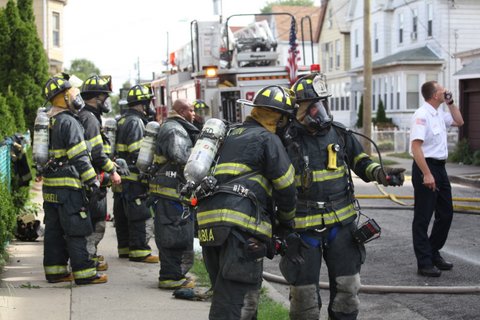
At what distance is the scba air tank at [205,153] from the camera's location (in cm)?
543

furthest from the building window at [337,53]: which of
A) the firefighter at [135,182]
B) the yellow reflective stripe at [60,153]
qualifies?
the yellow reflective stripe at [60,153]

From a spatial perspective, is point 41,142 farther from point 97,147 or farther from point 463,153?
point 463,153

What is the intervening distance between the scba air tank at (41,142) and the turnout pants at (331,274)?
3129mm

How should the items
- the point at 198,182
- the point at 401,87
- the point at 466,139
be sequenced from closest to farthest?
the point at 198,182, the point at 466,139, the point at 401,87

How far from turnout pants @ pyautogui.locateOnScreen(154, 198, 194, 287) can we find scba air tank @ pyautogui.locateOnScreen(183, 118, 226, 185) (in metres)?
2.53

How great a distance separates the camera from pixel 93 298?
754 cm

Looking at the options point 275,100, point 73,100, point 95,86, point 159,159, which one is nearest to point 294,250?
point 275,100

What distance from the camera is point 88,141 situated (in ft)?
27.3

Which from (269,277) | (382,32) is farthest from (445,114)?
(382,32)

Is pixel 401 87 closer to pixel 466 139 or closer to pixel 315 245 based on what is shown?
pixel 466 139

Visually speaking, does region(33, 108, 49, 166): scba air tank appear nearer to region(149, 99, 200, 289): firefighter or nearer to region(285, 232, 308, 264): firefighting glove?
region(149, 99, 200, 289): firefighter

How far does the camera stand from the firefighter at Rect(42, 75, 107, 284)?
7.87 metres

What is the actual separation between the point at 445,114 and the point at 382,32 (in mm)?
35673

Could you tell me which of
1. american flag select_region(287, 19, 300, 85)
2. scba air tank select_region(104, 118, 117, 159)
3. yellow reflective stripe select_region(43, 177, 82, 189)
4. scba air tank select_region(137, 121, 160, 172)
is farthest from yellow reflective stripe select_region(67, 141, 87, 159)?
american flag select_region(287, 19, 300, 85)
